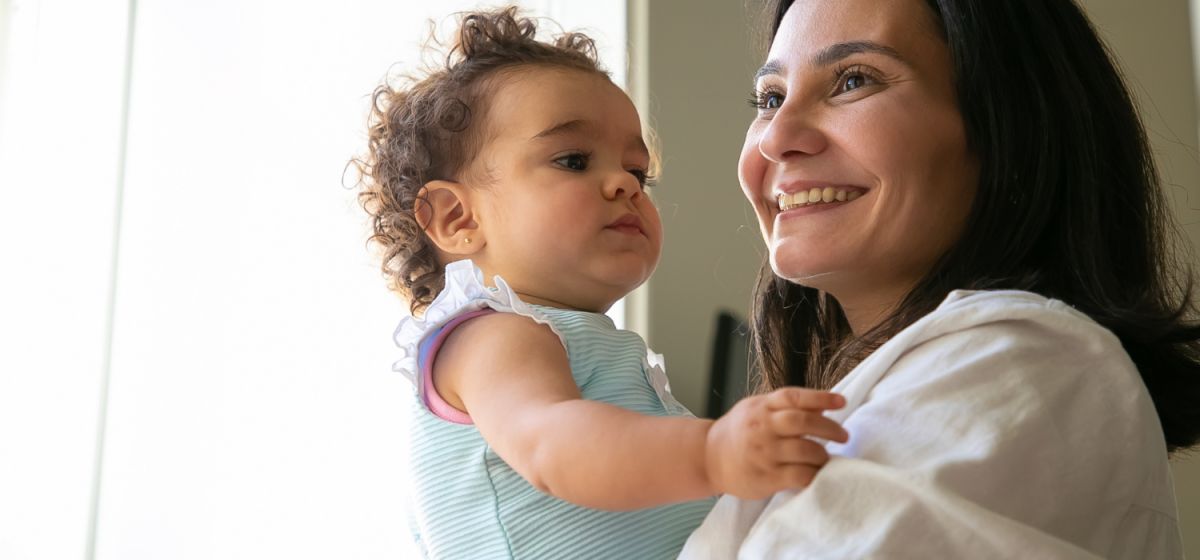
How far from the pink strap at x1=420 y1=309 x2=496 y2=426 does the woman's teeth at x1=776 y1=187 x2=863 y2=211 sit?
37 centimetres

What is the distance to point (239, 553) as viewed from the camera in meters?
2.00

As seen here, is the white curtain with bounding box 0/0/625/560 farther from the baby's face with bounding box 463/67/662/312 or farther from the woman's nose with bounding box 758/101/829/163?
the woman's nose with bounding box 758/101/829/163

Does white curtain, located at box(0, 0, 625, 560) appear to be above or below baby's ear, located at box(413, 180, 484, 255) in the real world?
below

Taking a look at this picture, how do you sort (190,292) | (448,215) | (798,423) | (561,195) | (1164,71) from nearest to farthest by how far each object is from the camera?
(798,423) → (561,195) → (448,215) → (190,292) → (1164,71)

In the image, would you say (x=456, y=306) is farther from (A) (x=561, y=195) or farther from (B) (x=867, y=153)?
(B) (x=867, y=153)

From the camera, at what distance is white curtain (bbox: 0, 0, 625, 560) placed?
74.3 inches

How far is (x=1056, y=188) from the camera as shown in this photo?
3.86 feet

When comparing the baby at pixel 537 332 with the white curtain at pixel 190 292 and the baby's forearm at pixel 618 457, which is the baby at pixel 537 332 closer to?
the baby's forearm at pixel 618 457

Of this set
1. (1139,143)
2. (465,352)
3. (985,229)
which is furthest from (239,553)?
(1139,143)

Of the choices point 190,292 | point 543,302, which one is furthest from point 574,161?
point 190,292

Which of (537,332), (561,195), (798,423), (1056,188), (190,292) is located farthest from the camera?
(190,292)

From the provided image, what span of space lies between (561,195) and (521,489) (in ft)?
1.17

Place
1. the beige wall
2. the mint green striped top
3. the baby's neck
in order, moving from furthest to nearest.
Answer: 1. the beige wall
2. the baby's neck
3. the mint green striped top

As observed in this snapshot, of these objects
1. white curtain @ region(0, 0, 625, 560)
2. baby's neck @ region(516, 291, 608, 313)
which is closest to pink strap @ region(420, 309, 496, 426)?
baby's neck @ region(516, 291, 608, 313)
